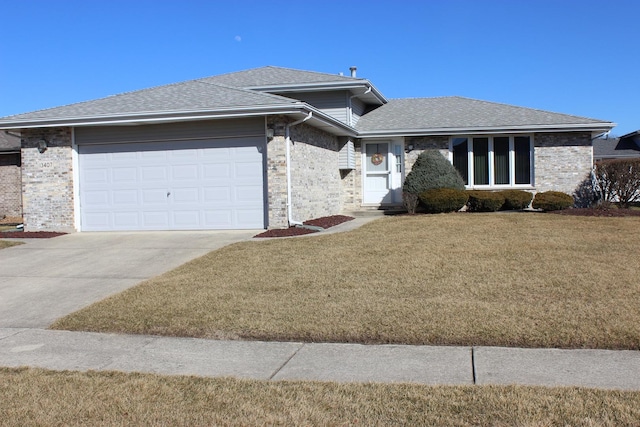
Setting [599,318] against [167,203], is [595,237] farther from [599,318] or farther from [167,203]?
[167,203]

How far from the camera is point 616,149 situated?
37156 millimetres

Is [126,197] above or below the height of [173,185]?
below

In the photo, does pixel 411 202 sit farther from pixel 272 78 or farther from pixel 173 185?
pixel 173 185

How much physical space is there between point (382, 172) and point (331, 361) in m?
15.0

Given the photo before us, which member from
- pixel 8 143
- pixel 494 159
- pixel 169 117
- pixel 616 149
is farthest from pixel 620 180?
pixel 8 143

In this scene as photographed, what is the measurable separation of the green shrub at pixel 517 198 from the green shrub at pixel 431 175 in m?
1.47

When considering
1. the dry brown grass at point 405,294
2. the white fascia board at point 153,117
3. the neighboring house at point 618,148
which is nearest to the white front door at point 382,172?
the white fascia board at point 153,117

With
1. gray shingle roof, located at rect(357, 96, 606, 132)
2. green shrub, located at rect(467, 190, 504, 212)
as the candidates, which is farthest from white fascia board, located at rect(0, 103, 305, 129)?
green shrub, located at rect(467, 190, 504, 212)

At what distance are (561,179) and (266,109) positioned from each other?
11.2 meters

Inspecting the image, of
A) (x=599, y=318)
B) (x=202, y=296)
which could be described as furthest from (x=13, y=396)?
(x=599, y=318)

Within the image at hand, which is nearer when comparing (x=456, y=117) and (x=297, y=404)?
(x=297, y=404)

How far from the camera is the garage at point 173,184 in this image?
48.6 ft

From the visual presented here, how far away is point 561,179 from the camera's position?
19.6 meters

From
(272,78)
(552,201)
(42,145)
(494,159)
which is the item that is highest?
(272,78)
